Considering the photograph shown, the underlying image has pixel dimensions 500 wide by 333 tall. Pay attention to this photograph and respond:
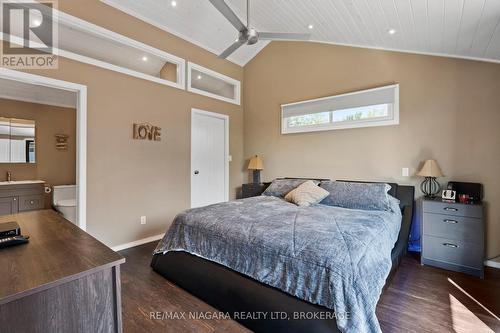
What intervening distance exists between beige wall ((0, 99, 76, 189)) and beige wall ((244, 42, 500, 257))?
3823 millimetres

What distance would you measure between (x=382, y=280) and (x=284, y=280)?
2.36ft

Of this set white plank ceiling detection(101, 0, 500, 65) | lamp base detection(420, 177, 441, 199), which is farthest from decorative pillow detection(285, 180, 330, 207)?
white plank ceiling detection(101, 0, 500, 65)

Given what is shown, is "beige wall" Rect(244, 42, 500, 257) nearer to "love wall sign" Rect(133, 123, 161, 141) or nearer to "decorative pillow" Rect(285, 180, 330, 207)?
"decorative pillow" Rect(285, 180, 330, 207)

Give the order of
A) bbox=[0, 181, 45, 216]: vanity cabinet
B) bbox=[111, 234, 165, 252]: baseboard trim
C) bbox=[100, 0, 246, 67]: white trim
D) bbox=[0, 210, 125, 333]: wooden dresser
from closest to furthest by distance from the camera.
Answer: bbox=[0, 210, 125, 333]: wooden dresser < bbox=[100, 0, 246, 67]: white trim < bbox=[111, 234, 165, 252]: baseboard trim < bbox=[0, 181, 45, 216]: vanity cabinet

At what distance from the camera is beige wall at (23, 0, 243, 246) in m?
3.11

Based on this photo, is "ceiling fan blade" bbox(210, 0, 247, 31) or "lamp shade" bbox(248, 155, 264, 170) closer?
"ceiling fan blade" bbox(210, 0, 247, 31)

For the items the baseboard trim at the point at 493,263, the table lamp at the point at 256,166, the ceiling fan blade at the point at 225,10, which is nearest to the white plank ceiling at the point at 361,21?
the ceiling fan blade at the point at 225,10

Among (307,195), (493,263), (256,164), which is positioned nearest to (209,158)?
(256,164)

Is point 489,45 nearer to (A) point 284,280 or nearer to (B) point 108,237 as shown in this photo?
(A) point 284,280

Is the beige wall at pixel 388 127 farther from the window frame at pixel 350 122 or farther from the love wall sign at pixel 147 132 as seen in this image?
the love wall sign at pixel 147 132

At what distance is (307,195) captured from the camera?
318 cm

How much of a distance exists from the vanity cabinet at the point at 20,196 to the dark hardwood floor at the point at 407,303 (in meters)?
2.86

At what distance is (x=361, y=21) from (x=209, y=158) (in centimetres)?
325

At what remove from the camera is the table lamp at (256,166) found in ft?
15.9
